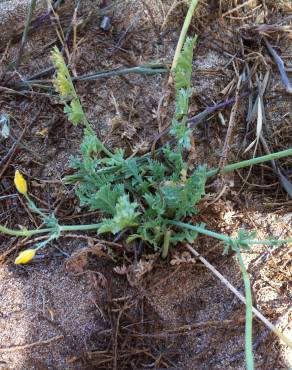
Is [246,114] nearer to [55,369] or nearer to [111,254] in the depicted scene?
[111,254]

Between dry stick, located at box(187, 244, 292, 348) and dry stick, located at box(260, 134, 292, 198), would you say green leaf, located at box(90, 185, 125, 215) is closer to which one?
dry stick, located at box(187, 244, 292, 348)

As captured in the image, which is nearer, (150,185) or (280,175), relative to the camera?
(150,185)

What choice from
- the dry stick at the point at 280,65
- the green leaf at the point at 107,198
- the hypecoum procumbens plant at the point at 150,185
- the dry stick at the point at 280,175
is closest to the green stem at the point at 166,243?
the hypecoum procumbens plant at the point at 150,185

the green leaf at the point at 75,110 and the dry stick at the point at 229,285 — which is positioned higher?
the green leaf at the point at 75,110

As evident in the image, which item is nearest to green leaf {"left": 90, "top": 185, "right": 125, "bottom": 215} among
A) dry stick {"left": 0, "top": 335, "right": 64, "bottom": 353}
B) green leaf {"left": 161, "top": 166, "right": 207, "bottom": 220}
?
green leaf {"left": 161, "top": 166, "right": 207, "bottom": 220}

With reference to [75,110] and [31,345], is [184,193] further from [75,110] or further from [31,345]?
[31,345]

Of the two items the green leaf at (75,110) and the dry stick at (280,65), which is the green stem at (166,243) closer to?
the green leaf at (75,110)

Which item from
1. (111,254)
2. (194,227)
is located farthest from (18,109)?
(194,227)

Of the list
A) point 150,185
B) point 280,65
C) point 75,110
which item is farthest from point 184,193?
point 280,65

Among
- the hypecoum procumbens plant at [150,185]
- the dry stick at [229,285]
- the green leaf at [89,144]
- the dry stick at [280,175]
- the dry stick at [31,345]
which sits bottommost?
the dry stick at [31,345]

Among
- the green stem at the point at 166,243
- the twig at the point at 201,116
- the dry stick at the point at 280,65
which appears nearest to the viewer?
the green stem at the point at 166,243

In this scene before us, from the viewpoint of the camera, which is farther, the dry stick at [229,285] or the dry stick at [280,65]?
the dry stick at [280,65]
